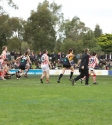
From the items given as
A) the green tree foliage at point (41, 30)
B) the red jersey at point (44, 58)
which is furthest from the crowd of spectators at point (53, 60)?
the green tree foliage at point (41, 30)

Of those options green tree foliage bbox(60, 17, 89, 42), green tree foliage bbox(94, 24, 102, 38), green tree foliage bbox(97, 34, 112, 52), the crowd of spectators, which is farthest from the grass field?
green tree foliage bbox(94, 24, 102, 38)

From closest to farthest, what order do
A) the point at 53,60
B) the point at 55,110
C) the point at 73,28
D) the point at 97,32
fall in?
the point at 55,110, the point at 53,60, the point at 73,28, the point at 97,32

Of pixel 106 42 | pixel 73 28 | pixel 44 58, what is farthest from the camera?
pixel 73 28

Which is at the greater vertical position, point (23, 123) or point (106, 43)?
point (106, 43)

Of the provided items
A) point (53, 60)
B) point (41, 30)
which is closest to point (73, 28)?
point (41, 30)

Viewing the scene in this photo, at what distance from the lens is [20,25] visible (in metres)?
86.5

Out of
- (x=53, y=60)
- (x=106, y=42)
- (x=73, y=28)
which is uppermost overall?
(x=73, y=28)

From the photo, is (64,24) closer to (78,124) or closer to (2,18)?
(2,18)

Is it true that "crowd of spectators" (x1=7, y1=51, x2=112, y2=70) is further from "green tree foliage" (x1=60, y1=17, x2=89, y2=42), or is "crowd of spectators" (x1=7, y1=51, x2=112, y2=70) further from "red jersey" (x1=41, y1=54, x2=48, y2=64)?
"green tree foliage" (x1=60, y1=17, x2=89, y2=42)

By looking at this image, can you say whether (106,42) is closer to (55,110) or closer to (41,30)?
(41,30)

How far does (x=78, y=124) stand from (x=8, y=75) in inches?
744

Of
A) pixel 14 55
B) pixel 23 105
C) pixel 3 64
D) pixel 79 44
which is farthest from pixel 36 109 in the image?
pixel 79 44

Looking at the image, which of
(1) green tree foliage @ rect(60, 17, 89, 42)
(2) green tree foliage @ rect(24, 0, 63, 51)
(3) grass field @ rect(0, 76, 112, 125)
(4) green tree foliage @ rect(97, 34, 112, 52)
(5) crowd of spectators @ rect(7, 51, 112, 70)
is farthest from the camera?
(1) green tree foliage @ rect(60, 17, 89, 42)

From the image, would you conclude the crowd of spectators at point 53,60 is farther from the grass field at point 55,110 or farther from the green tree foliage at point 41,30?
the green tree foliage at point 41,30
